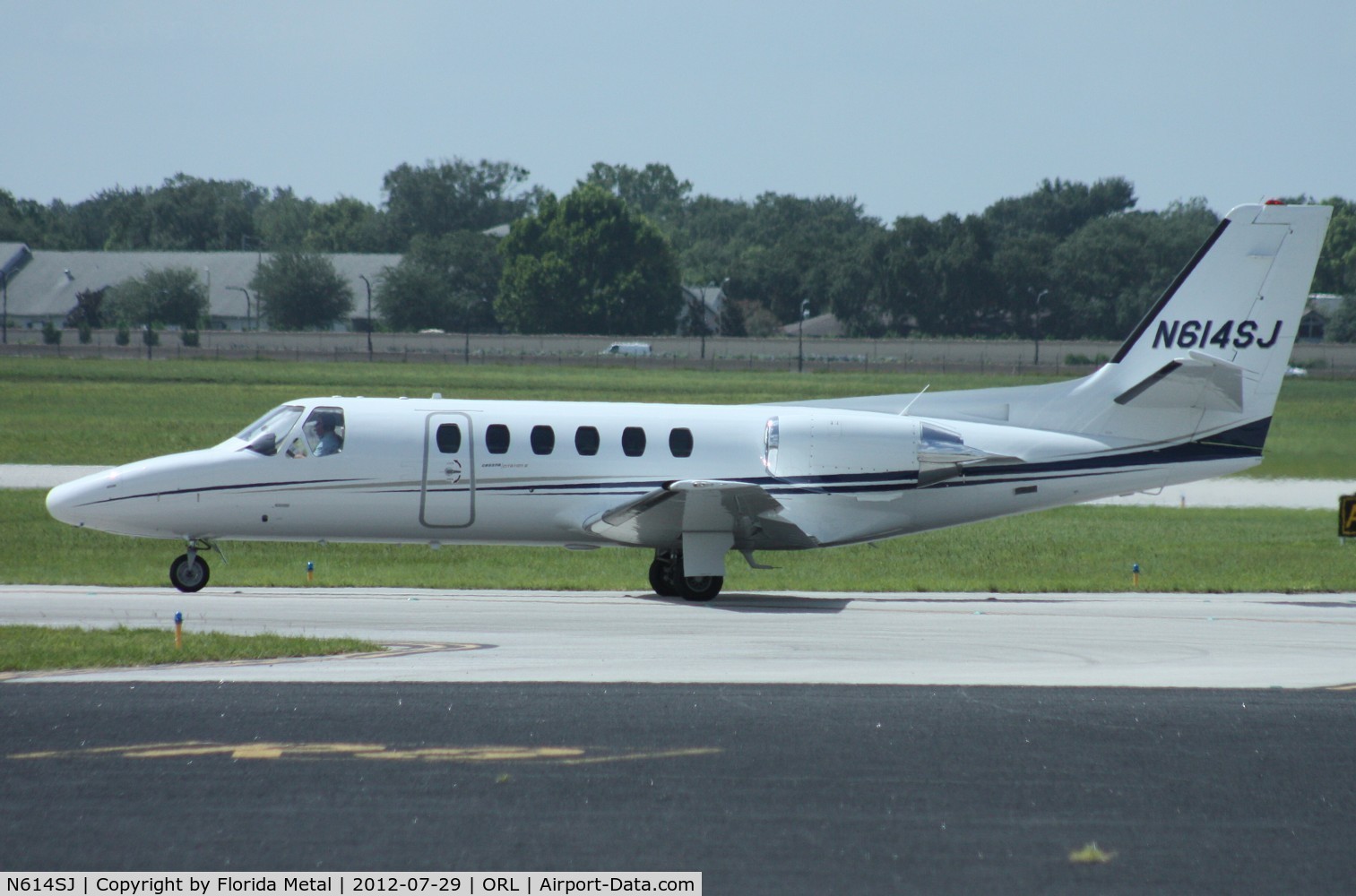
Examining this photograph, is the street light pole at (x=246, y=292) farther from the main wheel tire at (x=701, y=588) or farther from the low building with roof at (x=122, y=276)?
the main wheel tire at (x=701, y=588)

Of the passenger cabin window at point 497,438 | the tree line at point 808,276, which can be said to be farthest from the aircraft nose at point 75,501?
the tree line at point 808,276

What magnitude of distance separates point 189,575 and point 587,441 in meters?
5.80

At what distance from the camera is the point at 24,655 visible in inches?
531

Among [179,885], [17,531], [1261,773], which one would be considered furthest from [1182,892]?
[17,531]

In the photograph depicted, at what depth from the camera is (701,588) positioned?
1941cm

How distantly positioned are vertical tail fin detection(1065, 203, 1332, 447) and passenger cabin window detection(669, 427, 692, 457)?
5.74 meters

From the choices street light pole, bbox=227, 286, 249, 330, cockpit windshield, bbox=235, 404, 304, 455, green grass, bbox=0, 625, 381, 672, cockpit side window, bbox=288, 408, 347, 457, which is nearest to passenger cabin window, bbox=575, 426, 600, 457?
cockpit side window, bbox=288, 408, 347, 457

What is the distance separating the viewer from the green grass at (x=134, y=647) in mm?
13414

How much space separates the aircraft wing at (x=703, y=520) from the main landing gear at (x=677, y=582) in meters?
0.39

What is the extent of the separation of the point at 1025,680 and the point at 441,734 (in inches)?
234

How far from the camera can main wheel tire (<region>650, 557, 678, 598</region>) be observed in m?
20.0

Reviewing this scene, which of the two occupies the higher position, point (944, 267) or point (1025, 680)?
point (944, 267)

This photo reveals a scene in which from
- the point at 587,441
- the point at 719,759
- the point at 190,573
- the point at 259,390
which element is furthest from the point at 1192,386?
the point at 259,390

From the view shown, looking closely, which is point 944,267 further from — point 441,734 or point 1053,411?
point 441,734
